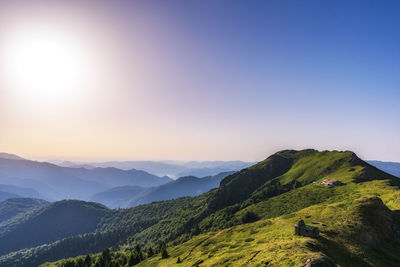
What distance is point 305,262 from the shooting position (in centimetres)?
3844

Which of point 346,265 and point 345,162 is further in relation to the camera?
point 345,162

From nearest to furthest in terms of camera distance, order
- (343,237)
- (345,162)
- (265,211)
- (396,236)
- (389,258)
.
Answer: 1. (389,258)
2. (343,237)
3. (396,236)
4. (265,211)
5. (345,162)

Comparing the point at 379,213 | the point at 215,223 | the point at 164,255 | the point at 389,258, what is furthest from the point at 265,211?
the point at 389,258

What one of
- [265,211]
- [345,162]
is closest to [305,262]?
[265,211]

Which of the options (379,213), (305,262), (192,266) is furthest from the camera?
(192,266)

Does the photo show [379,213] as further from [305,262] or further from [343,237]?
[305,262]

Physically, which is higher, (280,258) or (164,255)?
(280,258)

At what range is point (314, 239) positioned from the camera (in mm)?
52469

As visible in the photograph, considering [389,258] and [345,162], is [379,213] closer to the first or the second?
[389,258]

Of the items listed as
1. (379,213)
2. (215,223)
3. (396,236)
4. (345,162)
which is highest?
(345,162)

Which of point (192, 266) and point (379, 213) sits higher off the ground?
point (379, 213)

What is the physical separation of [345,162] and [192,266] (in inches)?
7072

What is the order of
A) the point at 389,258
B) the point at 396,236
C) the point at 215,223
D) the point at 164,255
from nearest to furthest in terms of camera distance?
the point at 389,258, the point at 396,236, the point at 164,255, the point at 215,223

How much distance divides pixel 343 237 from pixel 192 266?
46.2 metres
